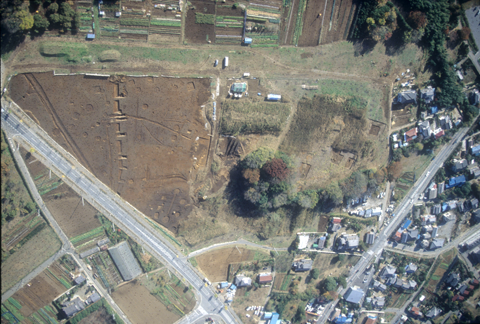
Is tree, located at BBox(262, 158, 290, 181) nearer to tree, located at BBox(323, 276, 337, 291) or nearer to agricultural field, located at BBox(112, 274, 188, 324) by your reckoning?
tree, located at BBox(323, 276, 337, 291)

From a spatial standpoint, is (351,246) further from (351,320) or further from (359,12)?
(359,12)

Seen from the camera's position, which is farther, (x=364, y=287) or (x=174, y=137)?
(x=364, y=287)

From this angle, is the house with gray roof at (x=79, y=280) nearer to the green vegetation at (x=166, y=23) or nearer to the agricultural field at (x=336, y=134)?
the agricultural field at (x=336, y=134)

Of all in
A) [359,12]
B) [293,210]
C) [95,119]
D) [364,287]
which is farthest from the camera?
[364,287]

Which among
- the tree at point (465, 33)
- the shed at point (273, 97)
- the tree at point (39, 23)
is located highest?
the tree at point (465, 33)

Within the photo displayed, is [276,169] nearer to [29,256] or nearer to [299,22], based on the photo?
[299,22]

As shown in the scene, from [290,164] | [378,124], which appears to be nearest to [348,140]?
[378,124]

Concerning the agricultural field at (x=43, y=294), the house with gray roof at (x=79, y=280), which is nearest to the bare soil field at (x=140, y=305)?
the house with gray roof at (x=79, y=280)
